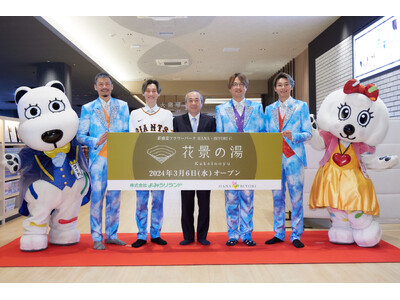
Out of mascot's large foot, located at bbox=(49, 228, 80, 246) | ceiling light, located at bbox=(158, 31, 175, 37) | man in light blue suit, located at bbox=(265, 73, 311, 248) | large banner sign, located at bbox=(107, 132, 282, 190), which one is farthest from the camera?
ceiling light, located at bbox=(158, 31, 175, 37)

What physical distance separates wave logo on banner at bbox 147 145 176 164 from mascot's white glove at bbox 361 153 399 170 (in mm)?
1918

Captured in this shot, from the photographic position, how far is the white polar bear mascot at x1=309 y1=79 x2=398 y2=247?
123 inches

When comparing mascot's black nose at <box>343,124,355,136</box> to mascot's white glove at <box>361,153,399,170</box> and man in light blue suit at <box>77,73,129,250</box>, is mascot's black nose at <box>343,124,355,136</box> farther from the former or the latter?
man in light blue suit at <box>77,73,129,250</box>

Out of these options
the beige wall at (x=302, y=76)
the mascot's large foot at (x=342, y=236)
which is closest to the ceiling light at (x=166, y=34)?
the beige wall at (x=302, y=76)

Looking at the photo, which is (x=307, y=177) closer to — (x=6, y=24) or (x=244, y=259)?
(x=244, y=259)

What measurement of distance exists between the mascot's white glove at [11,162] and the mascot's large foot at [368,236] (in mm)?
3290

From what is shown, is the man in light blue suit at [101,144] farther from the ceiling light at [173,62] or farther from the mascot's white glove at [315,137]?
the ceiling light at [173,62]

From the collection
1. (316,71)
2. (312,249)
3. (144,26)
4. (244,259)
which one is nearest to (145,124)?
(244,259)

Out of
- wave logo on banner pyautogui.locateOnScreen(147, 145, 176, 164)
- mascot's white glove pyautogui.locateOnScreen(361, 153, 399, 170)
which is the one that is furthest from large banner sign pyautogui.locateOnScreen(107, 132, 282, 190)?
mascot's white glove pyautogui.locateOnScreen(361, 153, 399, 170)

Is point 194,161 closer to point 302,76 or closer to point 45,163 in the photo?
point 45,163

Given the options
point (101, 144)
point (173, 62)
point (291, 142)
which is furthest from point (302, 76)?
point (101, 144)

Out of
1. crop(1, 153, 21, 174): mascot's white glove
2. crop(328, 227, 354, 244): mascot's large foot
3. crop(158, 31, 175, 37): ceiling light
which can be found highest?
crop(158, 31, 175, 37): ceiling light

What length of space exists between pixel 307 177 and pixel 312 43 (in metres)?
5.14

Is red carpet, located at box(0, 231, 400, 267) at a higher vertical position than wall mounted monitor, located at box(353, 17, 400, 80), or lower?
lower
